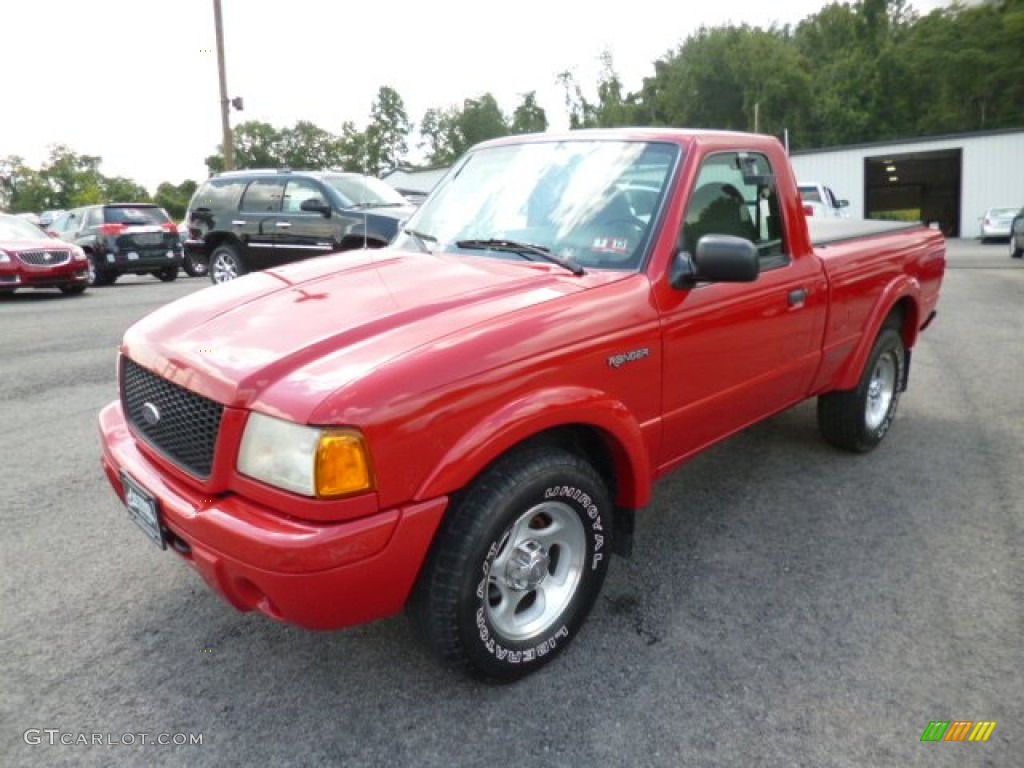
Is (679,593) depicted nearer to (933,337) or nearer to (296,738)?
(296,738)

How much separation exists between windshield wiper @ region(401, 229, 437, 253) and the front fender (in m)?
1.27

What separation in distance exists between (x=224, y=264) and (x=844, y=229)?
1029 cm

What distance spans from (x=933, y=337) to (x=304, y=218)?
8376 millimetres

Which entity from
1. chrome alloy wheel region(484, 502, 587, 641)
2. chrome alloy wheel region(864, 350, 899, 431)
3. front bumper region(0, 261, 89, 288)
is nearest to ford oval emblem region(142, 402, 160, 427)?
chrome alloy wheel region(484, 502, 587, 641)

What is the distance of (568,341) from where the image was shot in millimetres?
2527

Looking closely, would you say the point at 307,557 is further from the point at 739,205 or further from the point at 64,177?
the point at 64,177

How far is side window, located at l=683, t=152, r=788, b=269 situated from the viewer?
320cm

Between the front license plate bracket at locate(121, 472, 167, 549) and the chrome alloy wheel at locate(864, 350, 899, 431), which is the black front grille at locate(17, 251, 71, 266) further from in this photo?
the chrome alloy wheel at locate(864, 350, 899, 431)

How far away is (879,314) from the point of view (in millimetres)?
4367

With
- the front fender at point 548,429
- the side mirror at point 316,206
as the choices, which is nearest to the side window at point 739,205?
the front fender at point 548,429

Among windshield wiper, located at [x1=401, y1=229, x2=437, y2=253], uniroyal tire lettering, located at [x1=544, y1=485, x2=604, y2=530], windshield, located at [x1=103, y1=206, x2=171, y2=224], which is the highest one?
windshield, located at [x1=103, y1=206, x2=171, y2=224]

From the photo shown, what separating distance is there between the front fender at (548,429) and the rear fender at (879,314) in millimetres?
1963

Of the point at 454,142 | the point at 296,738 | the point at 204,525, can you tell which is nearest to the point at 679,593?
the point at 296,738

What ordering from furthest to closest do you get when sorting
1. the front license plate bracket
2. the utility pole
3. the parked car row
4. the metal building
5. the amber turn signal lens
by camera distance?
the metal building
the utility pole
the parked car row
the front license plate bracket
the amber turn signal lens
